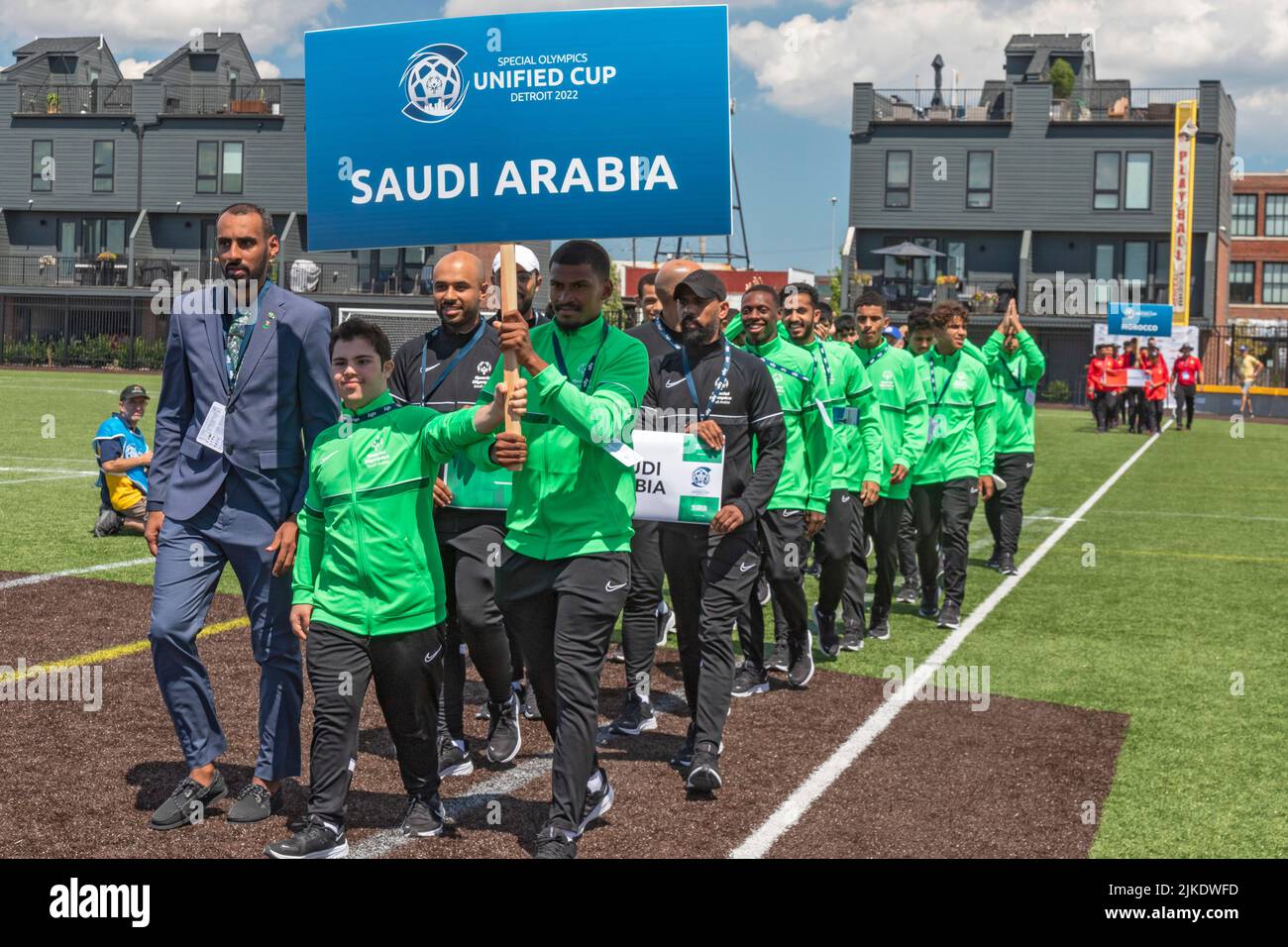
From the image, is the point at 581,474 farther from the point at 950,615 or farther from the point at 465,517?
the point at 950,615

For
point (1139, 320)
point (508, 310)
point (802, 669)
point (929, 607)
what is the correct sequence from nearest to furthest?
point (508, 310), point (802, 669), point (929, 607), point (1139, 320)

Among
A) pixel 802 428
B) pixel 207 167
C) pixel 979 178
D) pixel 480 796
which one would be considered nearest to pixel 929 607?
pixel 802 428

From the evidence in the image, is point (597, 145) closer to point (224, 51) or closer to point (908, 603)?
point (908, 603)

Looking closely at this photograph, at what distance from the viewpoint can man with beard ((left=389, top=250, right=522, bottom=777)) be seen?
6.51 m

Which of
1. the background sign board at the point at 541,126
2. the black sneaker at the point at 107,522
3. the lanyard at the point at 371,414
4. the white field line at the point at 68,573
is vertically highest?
the background sign board at the point at 541,126

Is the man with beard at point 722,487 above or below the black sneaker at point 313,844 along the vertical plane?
above

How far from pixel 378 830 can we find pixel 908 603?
6.79m

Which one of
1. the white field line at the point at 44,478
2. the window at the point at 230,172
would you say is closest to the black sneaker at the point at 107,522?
the white field line at the point at 44,478

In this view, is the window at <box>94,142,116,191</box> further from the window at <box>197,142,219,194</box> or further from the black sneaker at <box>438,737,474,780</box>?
the black sneaker at <box>438,737,474,780</box>

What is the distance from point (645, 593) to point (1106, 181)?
54088 mm

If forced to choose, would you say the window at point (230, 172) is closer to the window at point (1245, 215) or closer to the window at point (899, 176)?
the window at point (899, 176)

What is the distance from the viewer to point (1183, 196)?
55250 mm

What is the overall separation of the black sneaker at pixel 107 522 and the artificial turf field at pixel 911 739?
189 mm

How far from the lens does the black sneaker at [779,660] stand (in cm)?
896
